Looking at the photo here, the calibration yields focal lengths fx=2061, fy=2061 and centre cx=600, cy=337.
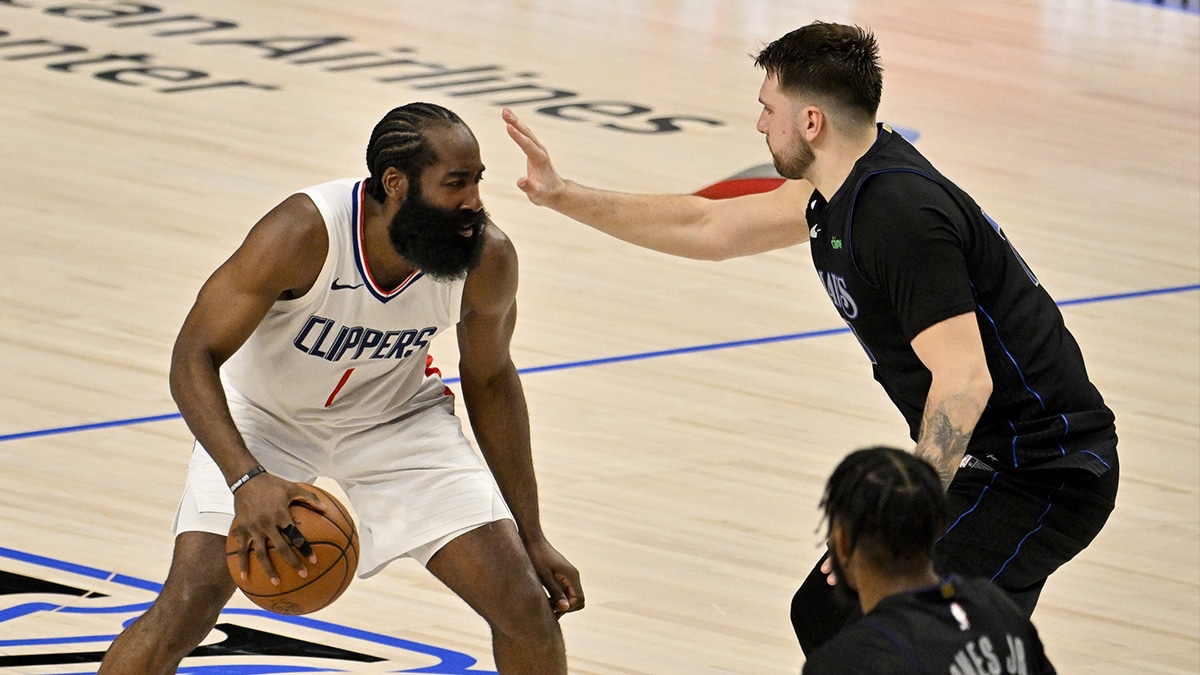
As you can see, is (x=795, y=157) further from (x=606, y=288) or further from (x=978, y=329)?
(x=606, y=288)

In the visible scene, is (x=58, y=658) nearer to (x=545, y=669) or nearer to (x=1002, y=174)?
(x=545, y=669)

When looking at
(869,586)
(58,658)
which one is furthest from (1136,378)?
(869,586)

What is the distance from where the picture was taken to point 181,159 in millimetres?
11008

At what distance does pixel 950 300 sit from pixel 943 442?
29 centimetres

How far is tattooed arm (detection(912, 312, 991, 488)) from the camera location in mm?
3975

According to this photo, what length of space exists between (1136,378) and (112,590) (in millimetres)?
4821

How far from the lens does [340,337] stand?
467cm

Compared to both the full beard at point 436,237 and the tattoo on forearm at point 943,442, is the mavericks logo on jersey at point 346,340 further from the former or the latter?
the tattoo on forearm at point 943,442

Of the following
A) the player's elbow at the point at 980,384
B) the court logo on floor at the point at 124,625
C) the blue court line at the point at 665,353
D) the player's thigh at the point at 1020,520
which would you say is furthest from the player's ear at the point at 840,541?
the blue court line at the point at 665,353

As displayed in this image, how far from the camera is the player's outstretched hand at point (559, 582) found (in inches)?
186

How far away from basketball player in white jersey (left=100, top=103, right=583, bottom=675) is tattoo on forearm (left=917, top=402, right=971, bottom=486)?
105cm

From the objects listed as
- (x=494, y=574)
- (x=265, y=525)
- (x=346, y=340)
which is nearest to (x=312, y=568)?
(x=265, y=525)

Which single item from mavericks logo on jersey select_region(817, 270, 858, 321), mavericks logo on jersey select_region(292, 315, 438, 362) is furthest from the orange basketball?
mavericks logo on jersey select_region(817, 270, 858, 321)

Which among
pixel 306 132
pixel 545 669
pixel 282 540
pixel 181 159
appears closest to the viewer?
pixel 282 540
